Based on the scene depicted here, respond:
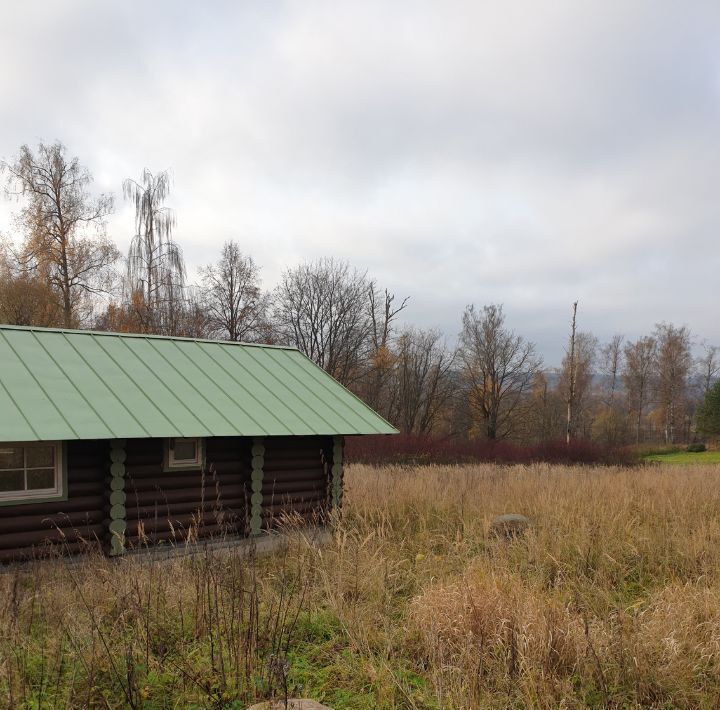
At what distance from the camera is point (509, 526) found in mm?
8969

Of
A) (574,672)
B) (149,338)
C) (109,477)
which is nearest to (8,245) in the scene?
(149,338)

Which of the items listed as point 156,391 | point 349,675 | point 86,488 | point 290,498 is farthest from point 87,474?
point 349,675

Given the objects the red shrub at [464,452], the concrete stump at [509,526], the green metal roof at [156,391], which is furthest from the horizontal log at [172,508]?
the red shrub at [464,452]

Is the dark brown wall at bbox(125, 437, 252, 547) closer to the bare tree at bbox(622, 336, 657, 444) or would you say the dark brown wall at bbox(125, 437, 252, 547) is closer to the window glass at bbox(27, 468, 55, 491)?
the window glass at bbox(27, 468, 55, 491)

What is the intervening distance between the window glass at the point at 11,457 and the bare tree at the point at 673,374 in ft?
192

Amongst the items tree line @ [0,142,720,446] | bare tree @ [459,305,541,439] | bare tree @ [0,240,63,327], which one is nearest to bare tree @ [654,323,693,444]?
tree line @ [0,142,720,446]

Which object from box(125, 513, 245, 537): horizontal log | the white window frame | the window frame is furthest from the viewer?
the white window frame

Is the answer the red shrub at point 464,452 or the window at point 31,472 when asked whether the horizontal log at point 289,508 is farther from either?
the red shrub at point 464,452

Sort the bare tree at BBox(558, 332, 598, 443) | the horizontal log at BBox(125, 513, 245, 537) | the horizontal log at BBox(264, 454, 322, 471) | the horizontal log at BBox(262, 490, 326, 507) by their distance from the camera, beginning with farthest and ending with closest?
the bare tree at BBox(558, 332, 598, 443)
the horizontal log at BBox(264, 454, 322, 471)
the horizontal log at BBox(262, 490, 326, 507)
the horizontal log at BBox(125, 513, 245, 537)

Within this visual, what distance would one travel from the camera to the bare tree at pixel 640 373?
6138cm

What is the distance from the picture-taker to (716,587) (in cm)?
618

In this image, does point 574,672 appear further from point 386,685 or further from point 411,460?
point 411,460

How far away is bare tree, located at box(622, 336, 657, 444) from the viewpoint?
61.4 m

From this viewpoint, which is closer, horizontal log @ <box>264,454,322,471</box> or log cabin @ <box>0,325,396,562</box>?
log cabin @ <box>0,325,396,562</box>
